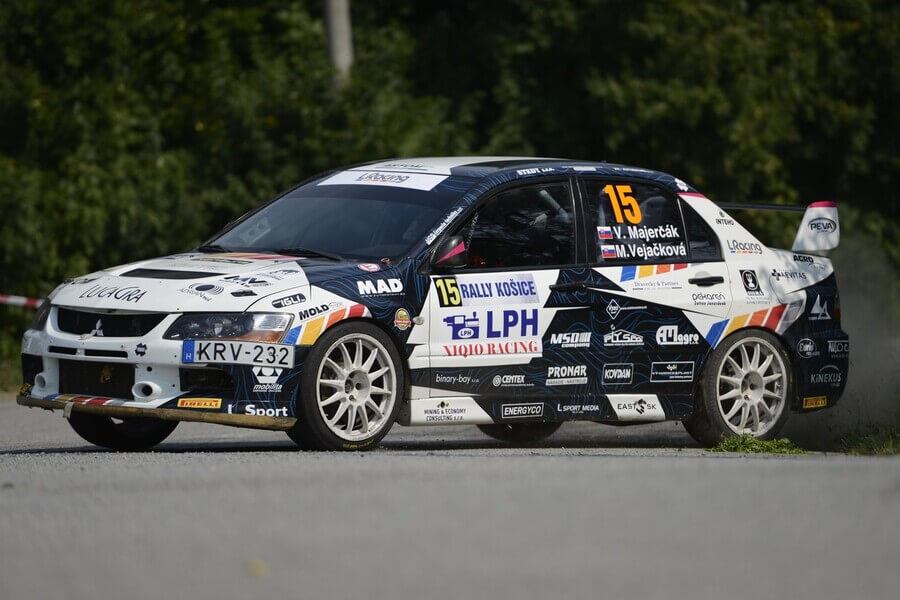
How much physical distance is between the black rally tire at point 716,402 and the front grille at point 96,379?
11.3ft

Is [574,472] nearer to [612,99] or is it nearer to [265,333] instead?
[265,333]

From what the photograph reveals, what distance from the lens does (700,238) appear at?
33.6ft

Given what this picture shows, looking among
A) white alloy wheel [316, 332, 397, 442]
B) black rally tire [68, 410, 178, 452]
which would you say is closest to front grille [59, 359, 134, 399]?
black rally tire [68, 410, 178, 452]

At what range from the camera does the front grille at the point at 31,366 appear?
29.5ft

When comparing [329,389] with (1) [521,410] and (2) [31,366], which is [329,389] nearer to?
(1) [521,410]

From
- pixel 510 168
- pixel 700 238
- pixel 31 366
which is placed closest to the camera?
pixel 31 366

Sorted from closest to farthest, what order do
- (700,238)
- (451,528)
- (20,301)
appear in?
(451,528) → (700,238) → (20,301)

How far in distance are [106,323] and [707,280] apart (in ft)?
11.8

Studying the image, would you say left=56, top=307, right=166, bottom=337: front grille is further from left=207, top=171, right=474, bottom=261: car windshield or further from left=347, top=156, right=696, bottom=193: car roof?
left=347, top=156, right=696, bottom=193: car roof

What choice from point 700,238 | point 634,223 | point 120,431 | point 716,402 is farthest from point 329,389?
point 700,238

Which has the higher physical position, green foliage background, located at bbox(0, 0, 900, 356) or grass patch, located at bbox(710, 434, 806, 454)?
green foliage background, located at bbox(0, 0, 900, 356)

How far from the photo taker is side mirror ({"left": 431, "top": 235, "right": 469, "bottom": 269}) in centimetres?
893

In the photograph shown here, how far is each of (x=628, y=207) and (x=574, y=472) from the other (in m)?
3.25

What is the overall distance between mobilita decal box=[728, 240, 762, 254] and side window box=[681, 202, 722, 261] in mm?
104
